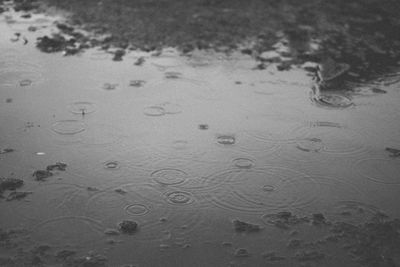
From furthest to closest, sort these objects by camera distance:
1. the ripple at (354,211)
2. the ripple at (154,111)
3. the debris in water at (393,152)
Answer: the ripple at (154,111) → the debris in water at (393,152) → the ripple at (354,211)

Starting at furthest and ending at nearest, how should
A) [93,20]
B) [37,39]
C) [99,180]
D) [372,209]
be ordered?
1. [93,20]
2. [37,39]
3. [99,180]
4. [372,209]

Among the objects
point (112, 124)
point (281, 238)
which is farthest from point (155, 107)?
point (281, 238)

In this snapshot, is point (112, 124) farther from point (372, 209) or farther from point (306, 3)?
point (306, 3)

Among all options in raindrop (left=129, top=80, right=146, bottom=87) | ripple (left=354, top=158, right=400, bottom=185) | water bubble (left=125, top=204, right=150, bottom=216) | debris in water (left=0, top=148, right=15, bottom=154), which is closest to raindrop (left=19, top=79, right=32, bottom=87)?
raindrop (left=129, top=80, right=146, bottom=87)

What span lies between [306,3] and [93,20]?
440 cm

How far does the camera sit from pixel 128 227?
4047 millimetres

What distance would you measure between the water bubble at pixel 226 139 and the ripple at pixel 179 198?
1.01 meters

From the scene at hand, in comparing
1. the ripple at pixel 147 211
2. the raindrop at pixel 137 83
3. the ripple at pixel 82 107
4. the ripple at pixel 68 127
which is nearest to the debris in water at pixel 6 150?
the ripple at pixel 68 127

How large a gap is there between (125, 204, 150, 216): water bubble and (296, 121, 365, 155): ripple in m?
1.88

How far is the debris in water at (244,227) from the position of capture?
4.09 m

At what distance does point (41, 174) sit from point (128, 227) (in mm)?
1186

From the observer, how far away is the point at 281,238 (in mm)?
4016

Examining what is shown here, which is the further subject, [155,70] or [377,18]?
[377,18]

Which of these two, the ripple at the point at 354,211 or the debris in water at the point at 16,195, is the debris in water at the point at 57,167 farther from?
the ripple at the point at 354,211
